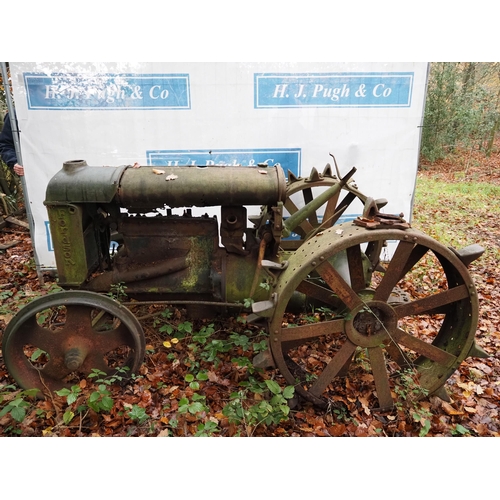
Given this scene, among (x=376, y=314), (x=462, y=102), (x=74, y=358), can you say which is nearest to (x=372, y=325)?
(x=376, y=314)

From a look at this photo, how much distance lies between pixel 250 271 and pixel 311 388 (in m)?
1.02

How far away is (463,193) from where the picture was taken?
998cm

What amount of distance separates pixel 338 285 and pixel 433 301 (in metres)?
0.66

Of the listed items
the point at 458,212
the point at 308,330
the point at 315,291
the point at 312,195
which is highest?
the point at 312,195

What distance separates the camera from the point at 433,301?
2.62 meters

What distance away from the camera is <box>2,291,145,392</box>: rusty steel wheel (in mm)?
2639

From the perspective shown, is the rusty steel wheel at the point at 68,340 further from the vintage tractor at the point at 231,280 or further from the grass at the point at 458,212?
the grass at the point at 458,212

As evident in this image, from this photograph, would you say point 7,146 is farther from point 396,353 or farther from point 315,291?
point 396,353

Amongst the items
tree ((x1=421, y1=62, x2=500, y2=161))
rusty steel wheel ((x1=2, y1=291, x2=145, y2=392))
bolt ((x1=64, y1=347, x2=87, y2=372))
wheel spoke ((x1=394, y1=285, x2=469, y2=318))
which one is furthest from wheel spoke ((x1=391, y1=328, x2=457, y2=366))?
tree ((x1=421, y1=62, x2=500, y2=161))

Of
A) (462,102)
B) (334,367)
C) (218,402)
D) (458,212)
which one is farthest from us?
(462,102)

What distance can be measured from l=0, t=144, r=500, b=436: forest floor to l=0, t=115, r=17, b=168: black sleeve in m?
2.10

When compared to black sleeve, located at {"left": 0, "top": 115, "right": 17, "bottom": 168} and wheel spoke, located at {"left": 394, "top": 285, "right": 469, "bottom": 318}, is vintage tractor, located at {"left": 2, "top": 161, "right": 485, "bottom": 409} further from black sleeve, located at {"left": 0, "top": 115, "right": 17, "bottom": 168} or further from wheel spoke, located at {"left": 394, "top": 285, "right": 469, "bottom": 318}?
black sleeve, located at {"left": 0, "top": 115, "right": 17, "bottom": 168}

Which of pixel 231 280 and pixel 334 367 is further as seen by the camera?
pixel 231 280

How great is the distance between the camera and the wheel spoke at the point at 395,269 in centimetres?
249
